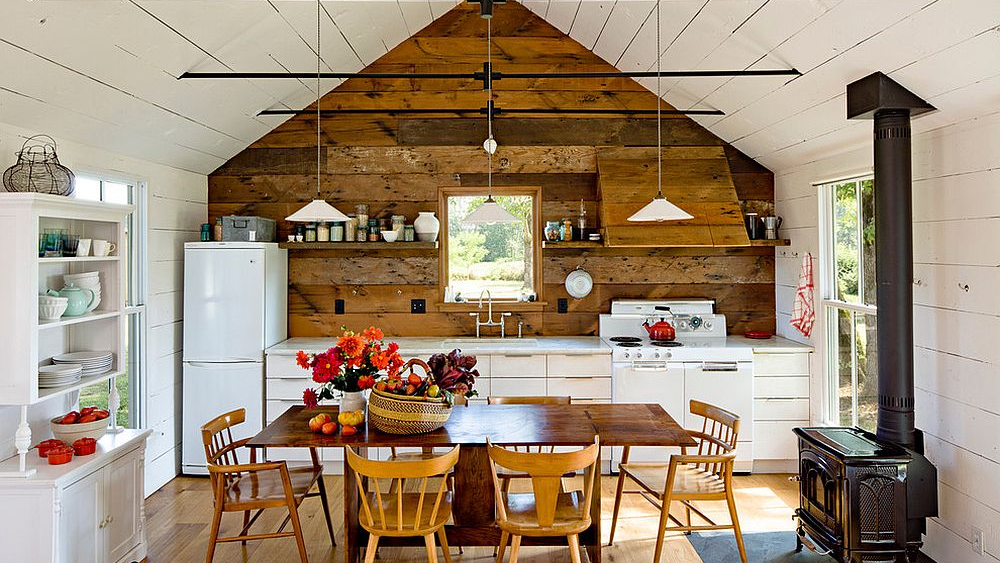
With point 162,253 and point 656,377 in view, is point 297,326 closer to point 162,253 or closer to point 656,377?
point 162,253

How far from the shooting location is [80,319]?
3.46m

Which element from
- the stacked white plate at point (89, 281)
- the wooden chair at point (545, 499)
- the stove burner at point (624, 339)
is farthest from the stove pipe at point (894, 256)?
the stacked white plate at point (89, 281)

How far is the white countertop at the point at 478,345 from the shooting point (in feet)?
16.6

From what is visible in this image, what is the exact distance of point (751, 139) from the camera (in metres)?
5.25

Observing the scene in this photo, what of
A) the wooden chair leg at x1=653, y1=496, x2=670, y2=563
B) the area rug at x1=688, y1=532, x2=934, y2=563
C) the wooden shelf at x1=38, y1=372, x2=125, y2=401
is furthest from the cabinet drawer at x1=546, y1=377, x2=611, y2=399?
the wooden shelf at x1=38, y1=372, x2=125, y2=401

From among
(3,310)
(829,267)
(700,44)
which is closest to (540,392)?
(829,267)

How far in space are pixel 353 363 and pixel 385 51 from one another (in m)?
3.20

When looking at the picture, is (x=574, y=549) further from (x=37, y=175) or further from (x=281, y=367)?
(x=37, y=175)

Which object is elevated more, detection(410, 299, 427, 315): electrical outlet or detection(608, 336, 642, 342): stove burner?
detection(410, 299, 427, 315): electrical outlet

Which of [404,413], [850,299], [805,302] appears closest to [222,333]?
[404,413]

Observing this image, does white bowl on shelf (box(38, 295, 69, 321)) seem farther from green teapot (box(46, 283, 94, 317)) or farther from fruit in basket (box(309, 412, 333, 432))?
fruit in basket (box(309, 412, 333, 432))

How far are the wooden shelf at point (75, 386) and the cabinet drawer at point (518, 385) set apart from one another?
2.46 meters

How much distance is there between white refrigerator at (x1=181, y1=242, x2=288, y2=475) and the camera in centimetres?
504

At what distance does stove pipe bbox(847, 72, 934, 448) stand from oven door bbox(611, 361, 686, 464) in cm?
161
